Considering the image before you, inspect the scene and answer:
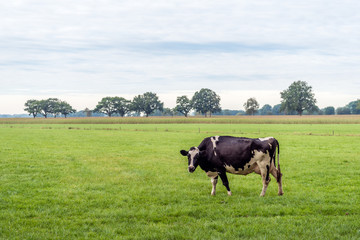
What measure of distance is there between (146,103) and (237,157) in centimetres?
18075

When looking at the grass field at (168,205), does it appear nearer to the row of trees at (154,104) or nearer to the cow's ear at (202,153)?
the cow's ear at (202,153)

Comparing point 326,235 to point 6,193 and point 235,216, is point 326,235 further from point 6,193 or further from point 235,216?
point 6,193

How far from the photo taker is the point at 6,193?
12680 millimetres

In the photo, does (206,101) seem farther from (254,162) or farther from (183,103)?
(254,162)

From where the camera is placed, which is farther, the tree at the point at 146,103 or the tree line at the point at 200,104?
the tree at the point at 146,103

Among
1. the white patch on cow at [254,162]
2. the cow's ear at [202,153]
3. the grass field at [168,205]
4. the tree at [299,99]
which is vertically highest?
the tree at [299,99]

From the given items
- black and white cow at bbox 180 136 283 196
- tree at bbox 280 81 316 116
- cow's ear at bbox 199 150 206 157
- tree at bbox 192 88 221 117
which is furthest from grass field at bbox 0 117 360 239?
tree at bbox 192 88 221 117

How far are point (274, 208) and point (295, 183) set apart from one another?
475 cm

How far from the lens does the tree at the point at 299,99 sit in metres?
165

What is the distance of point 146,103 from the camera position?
191m

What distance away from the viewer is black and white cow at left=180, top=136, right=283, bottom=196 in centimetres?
1127

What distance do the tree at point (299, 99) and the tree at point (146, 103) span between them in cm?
6928

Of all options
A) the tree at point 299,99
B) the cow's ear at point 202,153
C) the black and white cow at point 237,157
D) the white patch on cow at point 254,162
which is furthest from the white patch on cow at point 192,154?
the tree at point 299,99

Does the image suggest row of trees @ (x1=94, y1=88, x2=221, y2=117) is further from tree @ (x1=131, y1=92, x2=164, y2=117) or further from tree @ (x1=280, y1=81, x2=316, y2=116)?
tree @ (x1=280, y1=81, x2=316, y2=116)
